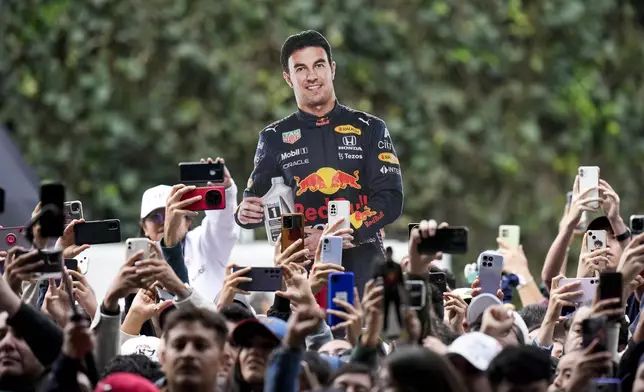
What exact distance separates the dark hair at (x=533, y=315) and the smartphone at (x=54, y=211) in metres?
3.75

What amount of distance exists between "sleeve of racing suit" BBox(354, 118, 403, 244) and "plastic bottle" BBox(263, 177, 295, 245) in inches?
18.2

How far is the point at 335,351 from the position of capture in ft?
31.6

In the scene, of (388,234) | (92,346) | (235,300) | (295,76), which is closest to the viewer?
(92,346)

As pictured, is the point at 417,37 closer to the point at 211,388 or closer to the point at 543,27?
the point at 543,27

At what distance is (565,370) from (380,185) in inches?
103

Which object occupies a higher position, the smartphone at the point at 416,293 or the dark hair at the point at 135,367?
the smartphone at the point at 416,293

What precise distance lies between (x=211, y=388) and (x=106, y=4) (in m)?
10.9

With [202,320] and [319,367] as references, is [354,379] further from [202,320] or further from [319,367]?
[202,320]

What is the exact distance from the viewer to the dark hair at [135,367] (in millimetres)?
9258

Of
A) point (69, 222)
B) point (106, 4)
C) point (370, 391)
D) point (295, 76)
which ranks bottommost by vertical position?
point (370, 391)

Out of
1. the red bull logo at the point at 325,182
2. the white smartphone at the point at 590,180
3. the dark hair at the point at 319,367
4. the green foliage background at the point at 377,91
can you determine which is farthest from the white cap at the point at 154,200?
the green foliage background at the point at 377,91

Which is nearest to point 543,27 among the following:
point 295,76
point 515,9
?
point 515,9

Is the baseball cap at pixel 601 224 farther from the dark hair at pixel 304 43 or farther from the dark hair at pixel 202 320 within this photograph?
the dark hair at pixel 202 320

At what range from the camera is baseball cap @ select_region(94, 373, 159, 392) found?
27.7 feet
